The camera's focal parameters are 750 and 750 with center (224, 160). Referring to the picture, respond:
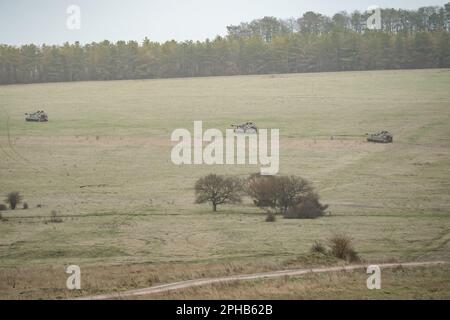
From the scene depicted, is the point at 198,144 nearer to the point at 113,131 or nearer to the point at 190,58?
the point at 113,131

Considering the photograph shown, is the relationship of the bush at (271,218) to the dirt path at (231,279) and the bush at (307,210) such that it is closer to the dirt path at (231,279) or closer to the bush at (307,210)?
the bush at (307,210)

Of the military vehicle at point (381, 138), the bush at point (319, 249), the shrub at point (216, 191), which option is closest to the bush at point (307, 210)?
the shrub at point (216, 191)

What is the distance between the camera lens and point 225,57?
151750 millimetres

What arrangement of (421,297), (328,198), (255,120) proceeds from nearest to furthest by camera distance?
1. (421,297)
2. (328,198)
3. (255,120)

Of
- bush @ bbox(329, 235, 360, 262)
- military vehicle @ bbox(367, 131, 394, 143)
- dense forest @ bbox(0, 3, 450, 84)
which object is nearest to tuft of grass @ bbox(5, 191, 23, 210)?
bush @ bbox(329, 235, 360, 262)

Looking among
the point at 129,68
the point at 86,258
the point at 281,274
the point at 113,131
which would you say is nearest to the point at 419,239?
the point at 281,274

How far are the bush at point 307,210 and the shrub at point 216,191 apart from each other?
407 cm

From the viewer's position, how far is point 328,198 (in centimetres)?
4584

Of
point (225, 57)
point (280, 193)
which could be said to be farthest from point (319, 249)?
point (225, 57)

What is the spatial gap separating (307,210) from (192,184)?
1181 centimetres

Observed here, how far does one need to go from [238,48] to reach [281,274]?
126141 millimetres

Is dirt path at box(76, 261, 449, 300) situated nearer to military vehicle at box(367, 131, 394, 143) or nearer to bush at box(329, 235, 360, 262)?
bush at box(329, 235, 360, 262)

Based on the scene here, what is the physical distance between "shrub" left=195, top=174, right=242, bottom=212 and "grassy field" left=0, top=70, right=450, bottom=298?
66 cm

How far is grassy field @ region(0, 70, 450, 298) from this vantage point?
32.6 metres
